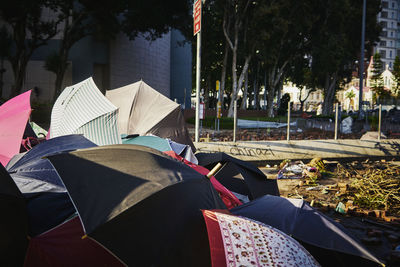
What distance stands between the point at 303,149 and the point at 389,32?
398ft

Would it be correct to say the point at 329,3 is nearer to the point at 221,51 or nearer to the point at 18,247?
the point at 221,51

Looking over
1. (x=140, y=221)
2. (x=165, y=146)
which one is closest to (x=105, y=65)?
(x=165, y=146)

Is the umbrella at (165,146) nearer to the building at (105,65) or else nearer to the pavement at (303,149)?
the pavement at (303,149)

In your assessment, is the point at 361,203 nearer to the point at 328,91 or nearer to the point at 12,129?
the point at 12,129

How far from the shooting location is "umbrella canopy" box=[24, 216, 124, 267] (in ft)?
7.84

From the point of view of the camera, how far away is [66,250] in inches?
96.8

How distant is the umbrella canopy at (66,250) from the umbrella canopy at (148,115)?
18.8 ft

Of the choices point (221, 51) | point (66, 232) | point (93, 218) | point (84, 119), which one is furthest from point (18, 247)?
point (221, 51)

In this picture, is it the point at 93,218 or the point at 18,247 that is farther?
the point at 18,247

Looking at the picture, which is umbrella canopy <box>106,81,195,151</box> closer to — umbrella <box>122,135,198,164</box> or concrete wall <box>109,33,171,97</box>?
umbrella <box>122,135,198,164</box>

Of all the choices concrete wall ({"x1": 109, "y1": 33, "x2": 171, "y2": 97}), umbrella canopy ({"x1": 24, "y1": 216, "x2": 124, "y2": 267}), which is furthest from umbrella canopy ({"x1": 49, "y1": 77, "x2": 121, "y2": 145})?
concrete wall ({"x1": 109, "y1": 33, "x2": 171, "y2": 97})

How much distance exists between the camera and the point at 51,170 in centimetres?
311

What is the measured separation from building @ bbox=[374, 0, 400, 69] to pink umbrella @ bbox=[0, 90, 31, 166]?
404 ft

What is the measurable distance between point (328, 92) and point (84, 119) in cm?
3764
